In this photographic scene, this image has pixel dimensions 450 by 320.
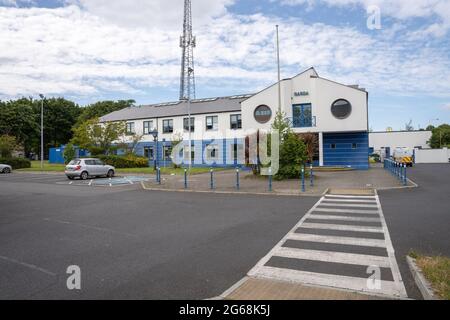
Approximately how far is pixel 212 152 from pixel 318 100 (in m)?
14.2

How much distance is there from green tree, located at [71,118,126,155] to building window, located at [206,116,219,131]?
10.4 meters

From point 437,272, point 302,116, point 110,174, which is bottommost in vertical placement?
point 437,272

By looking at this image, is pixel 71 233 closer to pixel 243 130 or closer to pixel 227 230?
pixel 227 230

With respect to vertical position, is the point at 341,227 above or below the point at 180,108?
→ below

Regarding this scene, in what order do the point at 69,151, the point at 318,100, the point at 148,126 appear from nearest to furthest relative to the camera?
1. the point at 318,100
2. the point at 69,151
3. the point at 148,126

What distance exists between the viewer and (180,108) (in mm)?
45594

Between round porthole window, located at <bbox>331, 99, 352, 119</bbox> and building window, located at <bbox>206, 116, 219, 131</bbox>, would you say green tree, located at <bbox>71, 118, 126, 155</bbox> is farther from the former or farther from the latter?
round porthole window, located at <bbox>331, 99, 352, 119</bbox>

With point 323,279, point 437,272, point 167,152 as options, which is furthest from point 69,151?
point 437,272

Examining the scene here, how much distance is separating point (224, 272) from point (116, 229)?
4217 mm

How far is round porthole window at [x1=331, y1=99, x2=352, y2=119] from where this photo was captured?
3138 centimetres

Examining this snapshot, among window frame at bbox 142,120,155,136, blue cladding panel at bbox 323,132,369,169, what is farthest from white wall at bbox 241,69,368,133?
window frame at bbox 142,120,155,136

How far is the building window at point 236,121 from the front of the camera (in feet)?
128

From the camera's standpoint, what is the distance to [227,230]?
26.9ft

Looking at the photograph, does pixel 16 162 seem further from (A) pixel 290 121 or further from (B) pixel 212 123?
(A) pixel 290 121
